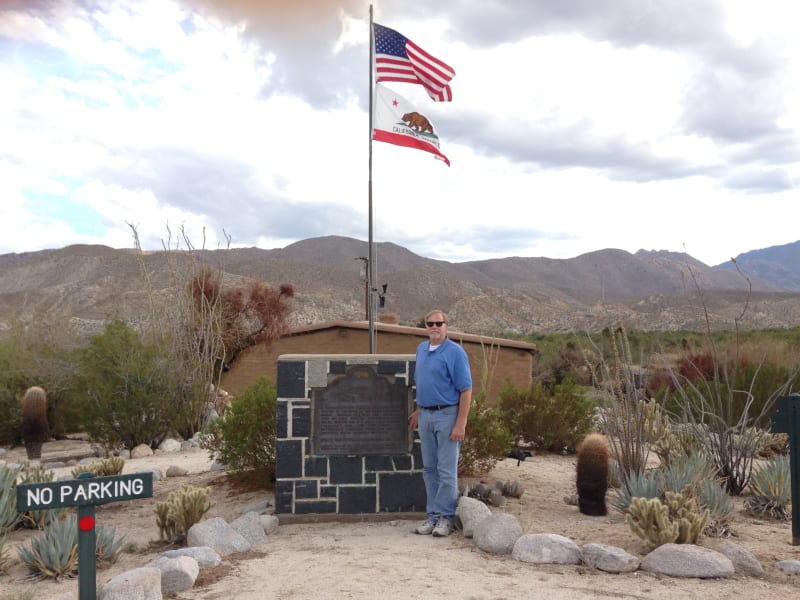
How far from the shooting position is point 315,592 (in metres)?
5.45

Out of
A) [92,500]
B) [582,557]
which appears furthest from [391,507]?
[92,500]

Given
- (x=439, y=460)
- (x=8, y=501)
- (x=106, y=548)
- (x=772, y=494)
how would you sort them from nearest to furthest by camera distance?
(x=106, y=548)
(x=439, y=460)
(x=8, y=501)
(x=772, y=494)

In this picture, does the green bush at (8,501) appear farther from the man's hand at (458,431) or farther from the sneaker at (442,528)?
the man's hand at (458,431)

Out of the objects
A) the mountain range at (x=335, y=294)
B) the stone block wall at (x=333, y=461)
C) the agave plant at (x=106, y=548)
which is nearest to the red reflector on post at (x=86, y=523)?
the agave plant at (x=106, y=548)

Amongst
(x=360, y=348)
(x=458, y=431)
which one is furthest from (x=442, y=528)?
(x=360, y=348)

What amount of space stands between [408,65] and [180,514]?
8913mm

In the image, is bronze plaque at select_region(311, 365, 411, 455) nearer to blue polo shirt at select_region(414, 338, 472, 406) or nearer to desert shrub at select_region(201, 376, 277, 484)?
blue polo shirt at select_region(414, 338, 472, 406)

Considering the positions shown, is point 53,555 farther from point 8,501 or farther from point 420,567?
point 420,567

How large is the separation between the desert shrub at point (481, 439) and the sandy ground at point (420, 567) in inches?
29.9

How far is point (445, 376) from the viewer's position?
6.98 meters

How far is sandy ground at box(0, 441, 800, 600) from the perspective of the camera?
5.45 m

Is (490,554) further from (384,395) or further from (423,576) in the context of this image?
(384,395)

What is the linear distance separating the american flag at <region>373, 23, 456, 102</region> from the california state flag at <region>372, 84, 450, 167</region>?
40cm

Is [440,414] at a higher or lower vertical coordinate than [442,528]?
higher
